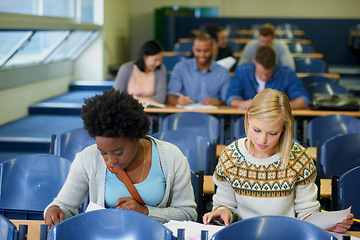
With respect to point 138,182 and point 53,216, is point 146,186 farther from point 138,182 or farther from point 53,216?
point 53,216

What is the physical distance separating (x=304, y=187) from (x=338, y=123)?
2075mm

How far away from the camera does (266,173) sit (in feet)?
7.82

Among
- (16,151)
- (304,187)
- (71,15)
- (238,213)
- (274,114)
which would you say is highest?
(71,15)

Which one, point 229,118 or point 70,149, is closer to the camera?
point 70,149

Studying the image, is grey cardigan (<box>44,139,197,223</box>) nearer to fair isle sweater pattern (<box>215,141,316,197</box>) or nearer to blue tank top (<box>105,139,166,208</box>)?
blue tank top (<box>105,139,166,208</box>)

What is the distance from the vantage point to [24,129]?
627cm

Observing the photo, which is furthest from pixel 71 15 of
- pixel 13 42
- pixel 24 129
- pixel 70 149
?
pixel 70 149

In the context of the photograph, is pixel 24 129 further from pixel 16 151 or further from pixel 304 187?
pixel 304 187

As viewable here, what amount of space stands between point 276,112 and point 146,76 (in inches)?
131

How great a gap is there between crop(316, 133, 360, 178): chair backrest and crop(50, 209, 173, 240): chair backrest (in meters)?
2.01

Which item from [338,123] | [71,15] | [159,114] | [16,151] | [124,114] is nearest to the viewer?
[124,114]

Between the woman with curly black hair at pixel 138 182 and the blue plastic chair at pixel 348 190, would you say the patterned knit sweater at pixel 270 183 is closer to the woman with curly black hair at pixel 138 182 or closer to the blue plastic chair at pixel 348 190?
the woman with curly black hair at pixel 138 182

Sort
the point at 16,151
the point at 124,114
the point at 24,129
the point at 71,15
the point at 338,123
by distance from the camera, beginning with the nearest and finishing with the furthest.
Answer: the point at 124,114 < the point at 338,123 < the point at 16,151 < the point at 24,129 < the point at 71,15

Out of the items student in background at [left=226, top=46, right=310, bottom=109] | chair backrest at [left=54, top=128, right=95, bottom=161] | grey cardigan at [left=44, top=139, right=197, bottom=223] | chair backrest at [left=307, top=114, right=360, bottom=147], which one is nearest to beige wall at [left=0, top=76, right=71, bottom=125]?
student in background at [left=226, top=46, right=310, bottom=109]
